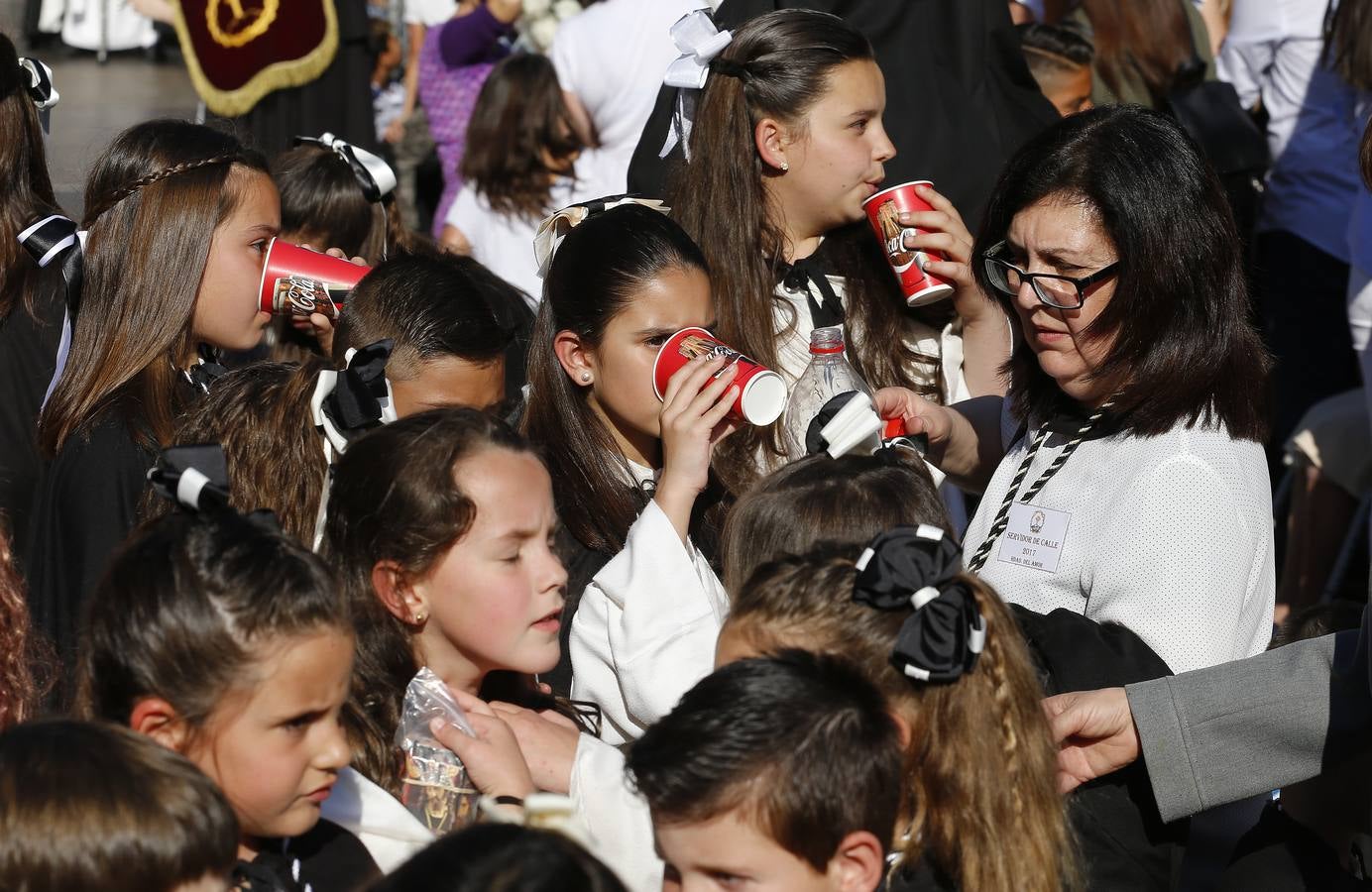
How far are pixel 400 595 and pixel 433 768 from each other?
0.34m

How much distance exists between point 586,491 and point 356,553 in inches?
24.8

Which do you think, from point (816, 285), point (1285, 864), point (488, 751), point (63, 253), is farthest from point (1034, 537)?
point (63, 253)

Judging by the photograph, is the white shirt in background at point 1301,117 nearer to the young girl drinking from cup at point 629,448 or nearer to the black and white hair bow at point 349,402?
the young girl drinking from cup at point 629,448

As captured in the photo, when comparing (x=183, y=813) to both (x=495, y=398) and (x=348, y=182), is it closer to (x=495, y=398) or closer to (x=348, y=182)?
(x=495, y=398)

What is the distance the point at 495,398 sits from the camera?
3.61m

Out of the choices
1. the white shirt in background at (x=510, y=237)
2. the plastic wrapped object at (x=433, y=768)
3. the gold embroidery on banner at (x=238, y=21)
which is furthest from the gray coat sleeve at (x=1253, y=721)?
the gold embroidery on banner at (x=238, y=21)

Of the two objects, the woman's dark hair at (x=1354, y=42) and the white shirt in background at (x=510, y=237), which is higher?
the woman's dark hair at (x=1354, y=42)

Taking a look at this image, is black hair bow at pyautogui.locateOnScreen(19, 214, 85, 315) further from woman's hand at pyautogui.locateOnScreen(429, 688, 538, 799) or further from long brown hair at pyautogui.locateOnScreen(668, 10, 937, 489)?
woman's hand at pyautogui.locateOnScreen(429, 688, 538, 799)

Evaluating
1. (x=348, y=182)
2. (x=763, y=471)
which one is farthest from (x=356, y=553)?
(x=348, y=182)

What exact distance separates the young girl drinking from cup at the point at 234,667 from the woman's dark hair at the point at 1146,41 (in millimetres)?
4323

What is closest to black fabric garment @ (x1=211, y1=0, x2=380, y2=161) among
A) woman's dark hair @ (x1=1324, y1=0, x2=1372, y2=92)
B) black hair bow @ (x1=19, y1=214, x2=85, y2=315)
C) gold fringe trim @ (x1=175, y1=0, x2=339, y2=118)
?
gold fringe trim @ (x1=175, y1=0, x2=339, y2=118)

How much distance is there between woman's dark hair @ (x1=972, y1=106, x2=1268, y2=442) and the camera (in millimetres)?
2666

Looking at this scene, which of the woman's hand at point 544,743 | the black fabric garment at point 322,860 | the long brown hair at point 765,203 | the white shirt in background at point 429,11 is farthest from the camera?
the white shirt in background at point 429,11

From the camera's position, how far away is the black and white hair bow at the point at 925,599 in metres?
2.15
